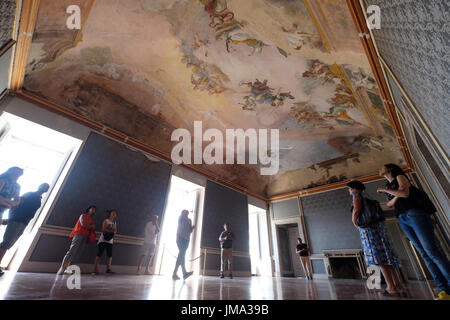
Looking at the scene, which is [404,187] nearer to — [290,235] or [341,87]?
[341,87]

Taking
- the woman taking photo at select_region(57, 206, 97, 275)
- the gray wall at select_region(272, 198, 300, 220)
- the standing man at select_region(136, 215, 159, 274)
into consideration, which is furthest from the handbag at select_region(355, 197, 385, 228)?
the gray wall at select_region(272, 198, 300, 220)

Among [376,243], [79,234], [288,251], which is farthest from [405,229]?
[288,251]

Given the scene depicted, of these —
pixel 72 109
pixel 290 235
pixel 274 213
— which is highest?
pixel 72 109

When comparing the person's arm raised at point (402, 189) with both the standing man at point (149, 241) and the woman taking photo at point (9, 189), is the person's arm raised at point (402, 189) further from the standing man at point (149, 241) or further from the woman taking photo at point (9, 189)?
the standing man at point (149, 241)

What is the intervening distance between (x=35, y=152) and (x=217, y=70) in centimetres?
640

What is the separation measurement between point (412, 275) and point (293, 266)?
5.02m

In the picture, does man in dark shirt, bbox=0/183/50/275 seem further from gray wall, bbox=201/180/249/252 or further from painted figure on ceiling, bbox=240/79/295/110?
painted figure on ceiling, bbox=240/79/295/110

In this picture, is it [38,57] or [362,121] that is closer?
[38,57]

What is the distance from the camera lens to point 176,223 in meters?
8.22

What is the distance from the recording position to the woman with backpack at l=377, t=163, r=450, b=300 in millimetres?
1956

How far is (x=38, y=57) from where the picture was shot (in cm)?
478

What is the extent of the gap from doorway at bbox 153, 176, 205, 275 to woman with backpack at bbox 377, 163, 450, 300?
6.28 meters

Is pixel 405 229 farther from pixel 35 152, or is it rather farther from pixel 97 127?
pixel 35 152

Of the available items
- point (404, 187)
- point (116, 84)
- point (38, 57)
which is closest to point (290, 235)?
point (404, 187)
